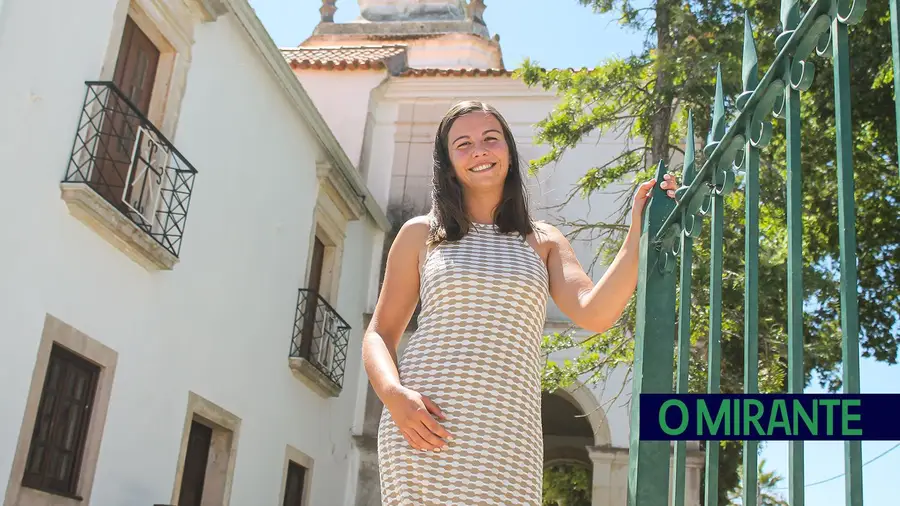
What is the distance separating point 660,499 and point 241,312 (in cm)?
809

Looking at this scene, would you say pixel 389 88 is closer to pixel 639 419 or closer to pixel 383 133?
pixel 383 133

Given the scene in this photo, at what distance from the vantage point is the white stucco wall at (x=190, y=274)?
246 inches

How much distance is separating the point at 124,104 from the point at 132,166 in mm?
909

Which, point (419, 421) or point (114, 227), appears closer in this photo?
point (419, 421)

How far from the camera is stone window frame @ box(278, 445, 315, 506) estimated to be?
10.9 metres

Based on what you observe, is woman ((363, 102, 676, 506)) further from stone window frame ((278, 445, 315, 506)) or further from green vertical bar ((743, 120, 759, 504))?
stone window frame ((278, 445, 315, 506))

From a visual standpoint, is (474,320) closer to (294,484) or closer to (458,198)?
(458,198)

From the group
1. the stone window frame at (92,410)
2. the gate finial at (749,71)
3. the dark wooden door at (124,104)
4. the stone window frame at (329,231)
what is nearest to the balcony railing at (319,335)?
the stone window frame at (329,231)

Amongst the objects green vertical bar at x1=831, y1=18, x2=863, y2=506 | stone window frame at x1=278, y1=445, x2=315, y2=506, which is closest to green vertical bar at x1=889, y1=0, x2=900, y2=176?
green vertical bar at x1=831, y1=18, x2=863, y2=506

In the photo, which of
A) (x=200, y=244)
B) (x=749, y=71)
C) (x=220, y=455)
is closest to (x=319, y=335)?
(x=220, y=455)

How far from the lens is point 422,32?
727 inches

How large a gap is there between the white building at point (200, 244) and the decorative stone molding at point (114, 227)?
18 mm

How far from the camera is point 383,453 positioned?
2301 millimetres

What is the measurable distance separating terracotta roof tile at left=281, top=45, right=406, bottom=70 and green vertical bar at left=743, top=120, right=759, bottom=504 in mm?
12892
